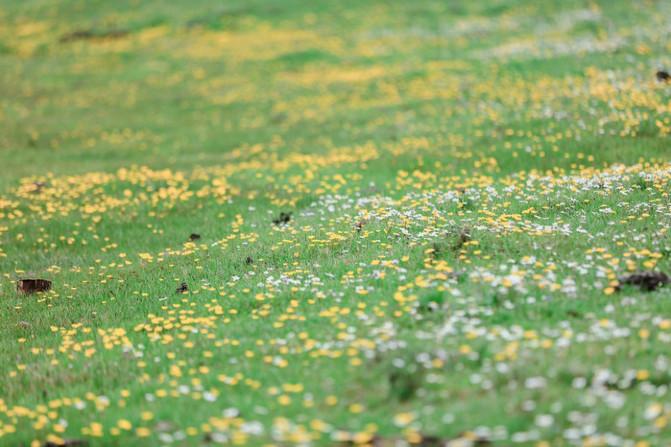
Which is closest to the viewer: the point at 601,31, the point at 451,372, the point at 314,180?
the point at 451,372

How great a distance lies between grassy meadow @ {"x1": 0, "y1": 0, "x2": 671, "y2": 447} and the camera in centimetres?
738

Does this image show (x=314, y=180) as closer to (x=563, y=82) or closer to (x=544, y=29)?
(x=563, y=82)

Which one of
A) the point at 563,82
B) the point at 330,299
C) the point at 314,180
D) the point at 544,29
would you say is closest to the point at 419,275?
the point at 330,299

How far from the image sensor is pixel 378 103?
26016 mm

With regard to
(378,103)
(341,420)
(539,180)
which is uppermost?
(378,103)

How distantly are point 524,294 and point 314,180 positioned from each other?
367 inches

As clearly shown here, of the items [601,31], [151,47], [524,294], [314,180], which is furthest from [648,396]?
[151,47]

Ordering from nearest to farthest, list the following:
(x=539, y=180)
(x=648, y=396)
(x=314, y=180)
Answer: (x=648, y=396)
(x=539, y=180)
(x=314, y=180)

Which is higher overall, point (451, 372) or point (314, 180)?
point (314, 180)

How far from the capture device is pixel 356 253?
473 inches

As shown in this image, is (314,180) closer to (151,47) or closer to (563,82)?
(563,82)

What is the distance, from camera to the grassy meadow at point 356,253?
738 cm

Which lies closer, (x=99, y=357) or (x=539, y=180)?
(x=99, y=357)

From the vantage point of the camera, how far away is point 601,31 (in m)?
30.3
